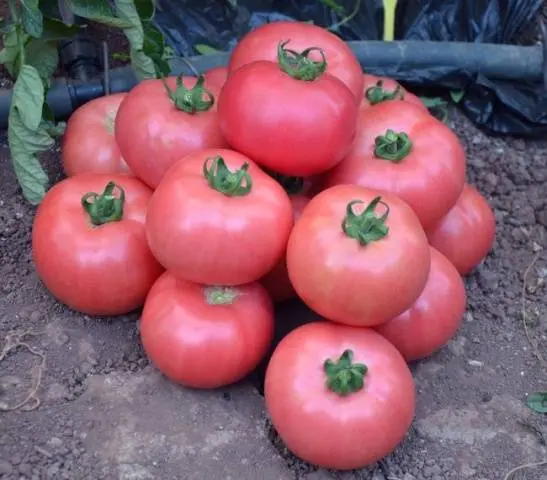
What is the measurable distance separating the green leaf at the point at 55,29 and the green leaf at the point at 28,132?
0.65 ft

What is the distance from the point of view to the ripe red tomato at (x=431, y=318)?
2.02 meters

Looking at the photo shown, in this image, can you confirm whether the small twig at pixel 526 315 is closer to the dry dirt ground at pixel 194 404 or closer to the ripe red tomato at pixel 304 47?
the dry dirt ground at pixel 194 404

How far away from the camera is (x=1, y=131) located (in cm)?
272

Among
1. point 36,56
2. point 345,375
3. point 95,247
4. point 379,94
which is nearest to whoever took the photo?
point 345,375

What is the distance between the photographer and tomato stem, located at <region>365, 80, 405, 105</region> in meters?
2.29

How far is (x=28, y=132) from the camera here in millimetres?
2293

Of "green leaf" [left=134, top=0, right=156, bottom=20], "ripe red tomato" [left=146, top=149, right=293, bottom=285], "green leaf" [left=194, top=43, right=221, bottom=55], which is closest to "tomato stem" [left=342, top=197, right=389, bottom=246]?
"ripe red tomato" [left=146, top=149, right=293, bottom=285]

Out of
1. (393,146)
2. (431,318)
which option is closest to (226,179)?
(393,146)

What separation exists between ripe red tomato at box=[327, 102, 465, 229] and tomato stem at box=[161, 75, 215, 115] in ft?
1.11

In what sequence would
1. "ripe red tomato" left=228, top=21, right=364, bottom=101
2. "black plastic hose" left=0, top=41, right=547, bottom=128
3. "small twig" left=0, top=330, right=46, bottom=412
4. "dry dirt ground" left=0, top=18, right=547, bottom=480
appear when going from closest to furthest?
"dry dirt ground" left=0, top=18, right=547, bottom=480 → "small twig" left=0, top=330, right=46, bottom=412 → "ripe red tomato" left=228, top=21, right=364, bottom=101 → "black plastic hose" left=0, top=41, right=547, bottom=128

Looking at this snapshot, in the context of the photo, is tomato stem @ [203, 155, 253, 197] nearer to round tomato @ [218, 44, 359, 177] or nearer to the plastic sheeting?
round tomato @ [218, 44, 359, 177]

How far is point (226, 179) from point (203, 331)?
323 millimetres

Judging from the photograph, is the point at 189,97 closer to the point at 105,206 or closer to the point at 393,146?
the point at 105,206

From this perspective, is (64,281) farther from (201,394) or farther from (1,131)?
(1,131)
